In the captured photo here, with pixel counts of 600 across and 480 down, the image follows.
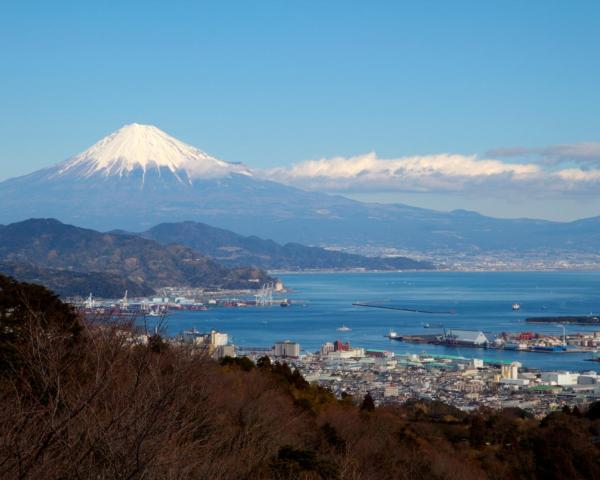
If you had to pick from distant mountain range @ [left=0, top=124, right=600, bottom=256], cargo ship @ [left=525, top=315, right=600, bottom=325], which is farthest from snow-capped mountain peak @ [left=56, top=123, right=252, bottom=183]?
cargo ship @ [left=525, top=315, right=600, bottom=325]

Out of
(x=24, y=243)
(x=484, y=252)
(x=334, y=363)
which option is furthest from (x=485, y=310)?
(x=484, y=252)

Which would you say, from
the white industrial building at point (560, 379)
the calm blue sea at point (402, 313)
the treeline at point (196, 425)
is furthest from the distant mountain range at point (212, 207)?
the treeline at point (196, 425)

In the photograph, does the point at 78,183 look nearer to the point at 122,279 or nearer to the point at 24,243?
the point at 24,243

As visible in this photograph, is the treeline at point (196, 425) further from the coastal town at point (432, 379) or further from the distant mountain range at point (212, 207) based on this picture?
the distant mountain range at point (212, 207)

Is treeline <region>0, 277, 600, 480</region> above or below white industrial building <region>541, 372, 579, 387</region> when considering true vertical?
above

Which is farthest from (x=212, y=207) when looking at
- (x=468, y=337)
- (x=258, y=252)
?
(x=468, y=337)

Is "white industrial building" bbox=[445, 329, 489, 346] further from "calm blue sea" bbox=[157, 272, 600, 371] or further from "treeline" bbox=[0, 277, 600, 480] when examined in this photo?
"treeline" bbox=[0, 277, 600, 480]
